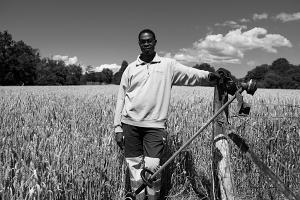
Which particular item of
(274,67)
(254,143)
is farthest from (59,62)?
(254,143)

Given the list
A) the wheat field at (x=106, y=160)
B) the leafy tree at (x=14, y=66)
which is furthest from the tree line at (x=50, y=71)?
the wheat field at (x=106, y=160)

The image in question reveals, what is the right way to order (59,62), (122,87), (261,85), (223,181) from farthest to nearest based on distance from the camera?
(59,62) < (261,85) < (122,87) < (223,181)

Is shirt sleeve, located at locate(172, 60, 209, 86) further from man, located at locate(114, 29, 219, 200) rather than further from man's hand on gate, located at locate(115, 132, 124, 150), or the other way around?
man's hand on gate, located at locate(115, 132, 124, 150)

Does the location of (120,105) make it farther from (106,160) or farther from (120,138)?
(106,160)

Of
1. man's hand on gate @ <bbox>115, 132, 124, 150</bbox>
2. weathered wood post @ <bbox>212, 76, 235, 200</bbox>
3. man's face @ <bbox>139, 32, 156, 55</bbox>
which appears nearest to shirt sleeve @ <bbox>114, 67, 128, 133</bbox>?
man's hand on gate @ <bbox>115, 132, 124, 150</bbox>

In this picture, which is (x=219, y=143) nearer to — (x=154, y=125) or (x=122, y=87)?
(x=154, y=125)

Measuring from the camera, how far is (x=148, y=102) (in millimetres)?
3385

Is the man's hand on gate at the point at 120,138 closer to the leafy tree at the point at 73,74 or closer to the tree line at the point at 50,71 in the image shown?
the tree line at the point at 50,71

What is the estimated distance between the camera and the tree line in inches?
2135

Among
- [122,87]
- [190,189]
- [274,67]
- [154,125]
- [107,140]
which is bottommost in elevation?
[190,189]

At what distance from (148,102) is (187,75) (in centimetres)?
49

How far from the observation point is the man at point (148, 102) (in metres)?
3.39

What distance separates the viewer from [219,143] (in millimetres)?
3139

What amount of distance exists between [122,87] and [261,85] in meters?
54.1
